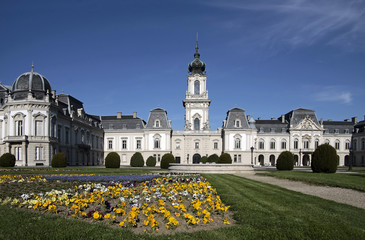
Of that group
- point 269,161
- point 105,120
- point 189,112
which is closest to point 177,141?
point 189,112

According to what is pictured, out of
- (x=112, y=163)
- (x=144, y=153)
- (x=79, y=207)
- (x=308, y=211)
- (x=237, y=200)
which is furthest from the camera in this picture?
(x=144, y=153)

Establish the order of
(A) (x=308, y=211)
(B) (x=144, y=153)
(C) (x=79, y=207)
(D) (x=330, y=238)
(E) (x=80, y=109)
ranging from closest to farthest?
1. (D) (x=330, y=238)
2. (C) (x=79, y=207)
3. (A) (x=308, y=211)
4. (E) (x=80, y=109)
5. (B) (x=144, y=153)

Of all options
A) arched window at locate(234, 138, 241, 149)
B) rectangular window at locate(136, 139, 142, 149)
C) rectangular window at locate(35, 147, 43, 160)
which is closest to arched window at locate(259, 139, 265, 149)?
arched window at locate(234, 138, 241, 149)

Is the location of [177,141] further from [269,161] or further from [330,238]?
[330,238]

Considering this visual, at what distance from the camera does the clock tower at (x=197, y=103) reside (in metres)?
61.8

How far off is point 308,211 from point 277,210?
894mm

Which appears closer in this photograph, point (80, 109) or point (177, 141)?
point (80, 109)

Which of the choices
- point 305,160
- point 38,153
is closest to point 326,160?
point 38,153

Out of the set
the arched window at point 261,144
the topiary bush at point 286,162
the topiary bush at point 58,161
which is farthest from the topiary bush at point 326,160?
the arched window at point 261,144

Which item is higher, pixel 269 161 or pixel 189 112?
pixel 189 112

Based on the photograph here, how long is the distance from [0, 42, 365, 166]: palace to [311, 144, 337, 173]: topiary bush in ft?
66.2

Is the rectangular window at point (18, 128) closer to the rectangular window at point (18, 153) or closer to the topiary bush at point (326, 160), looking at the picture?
the rectangular window at point (18, 153)

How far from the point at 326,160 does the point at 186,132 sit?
37064 mm

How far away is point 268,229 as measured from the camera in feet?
21.7
